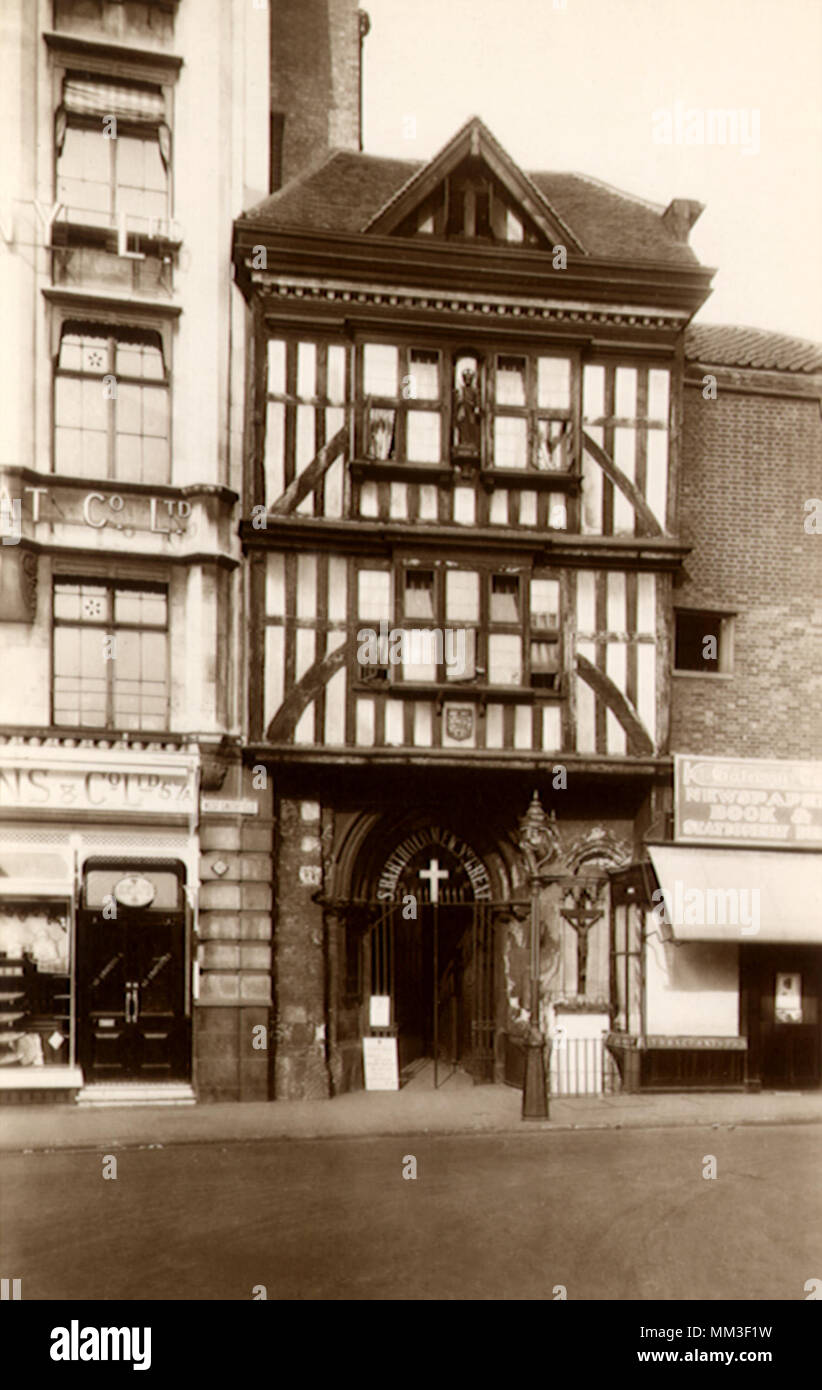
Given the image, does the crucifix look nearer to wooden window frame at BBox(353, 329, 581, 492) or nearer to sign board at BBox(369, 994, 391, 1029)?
sign board at BBox(369, 994, 391, 1029)

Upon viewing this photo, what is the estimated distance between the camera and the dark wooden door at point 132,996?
1296 cm

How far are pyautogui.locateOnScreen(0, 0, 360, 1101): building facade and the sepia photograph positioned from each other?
0.04m

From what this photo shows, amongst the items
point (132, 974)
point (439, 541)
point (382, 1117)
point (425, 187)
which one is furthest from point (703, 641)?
point (132, 974)

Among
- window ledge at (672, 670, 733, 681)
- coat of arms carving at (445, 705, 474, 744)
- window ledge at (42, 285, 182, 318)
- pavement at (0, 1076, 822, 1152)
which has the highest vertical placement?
window ledge at (42, 285, 182, 318)

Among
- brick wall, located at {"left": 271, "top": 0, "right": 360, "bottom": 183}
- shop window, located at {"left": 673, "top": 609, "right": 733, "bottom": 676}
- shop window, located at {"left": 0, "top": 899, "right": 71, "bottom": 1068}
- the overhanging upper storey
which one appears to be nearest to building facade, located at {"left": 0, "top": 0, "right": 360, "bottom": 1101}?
shop window, located at {"left": 0, "top": 899, "right": 71, "bottom": 1068}

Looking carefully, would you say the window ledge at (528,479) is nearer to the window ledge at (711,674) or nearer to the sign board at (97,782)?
the window ledge at (711,674)

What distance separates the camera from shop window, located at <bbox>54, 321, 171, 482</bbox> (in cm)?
1298

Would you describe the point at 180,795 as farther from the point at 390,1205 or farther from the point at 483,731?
the point at 390,1205

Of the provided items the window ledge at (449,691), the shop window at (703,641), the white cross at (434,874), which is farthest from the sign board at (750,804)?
the white cross at (434,874)

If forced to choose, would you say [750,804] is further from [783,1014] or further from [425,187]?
[425,187]

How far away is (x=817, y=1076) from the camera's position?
14.5 meters

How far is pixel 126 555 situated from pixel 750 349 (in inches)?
290

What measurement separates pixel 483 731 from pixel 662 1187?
5.28m
